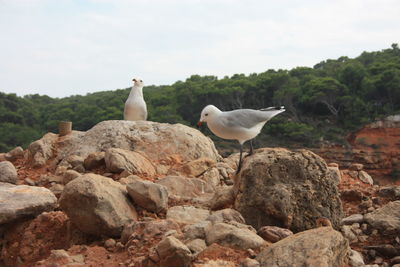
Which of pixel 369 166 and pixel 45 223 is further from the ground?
A: pixel 45 223

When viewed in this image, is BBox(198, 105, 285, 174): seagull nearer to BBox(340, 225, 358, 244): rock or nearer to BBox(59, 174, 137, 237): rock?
BBox(340, 225, 358, 244): rock

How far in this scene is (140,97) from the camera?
10922 millimetres

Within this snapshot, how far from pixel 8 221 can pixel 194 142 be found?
15.6 ft

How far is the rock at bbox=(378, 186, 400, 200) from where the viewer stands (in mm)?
7691

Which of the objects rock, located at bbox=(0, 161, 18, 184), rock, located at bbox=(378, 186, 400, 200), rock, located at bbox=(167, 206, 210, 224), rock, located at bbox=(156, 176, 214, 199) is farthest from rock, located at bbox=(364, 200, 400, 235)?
rock, located at bbox=(0, 161, 18, 184)

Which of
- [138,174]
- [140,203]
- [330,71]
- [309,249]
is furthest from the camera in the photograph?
[330,71]

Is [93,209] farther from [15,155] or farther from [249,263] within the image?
[15,155]

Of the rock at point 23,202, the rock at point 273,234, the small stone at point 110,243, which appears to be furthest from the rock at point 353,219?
the rock at point 23,202

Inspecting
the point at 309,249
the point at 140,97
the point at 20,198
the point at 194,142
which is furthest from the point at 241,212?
the point at 140,97

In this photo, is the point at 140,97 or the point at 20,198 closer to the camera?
the point at 20,198

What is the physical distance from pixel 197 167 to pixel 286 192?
9.88 ft

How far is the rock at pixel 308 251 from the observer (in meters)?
4.08

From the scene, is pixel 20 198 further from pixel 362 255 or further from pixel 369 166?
pixel 369 166

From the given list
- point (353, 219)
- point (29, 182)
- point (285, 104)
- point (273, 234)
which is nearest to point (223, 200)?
point (273, 234)
